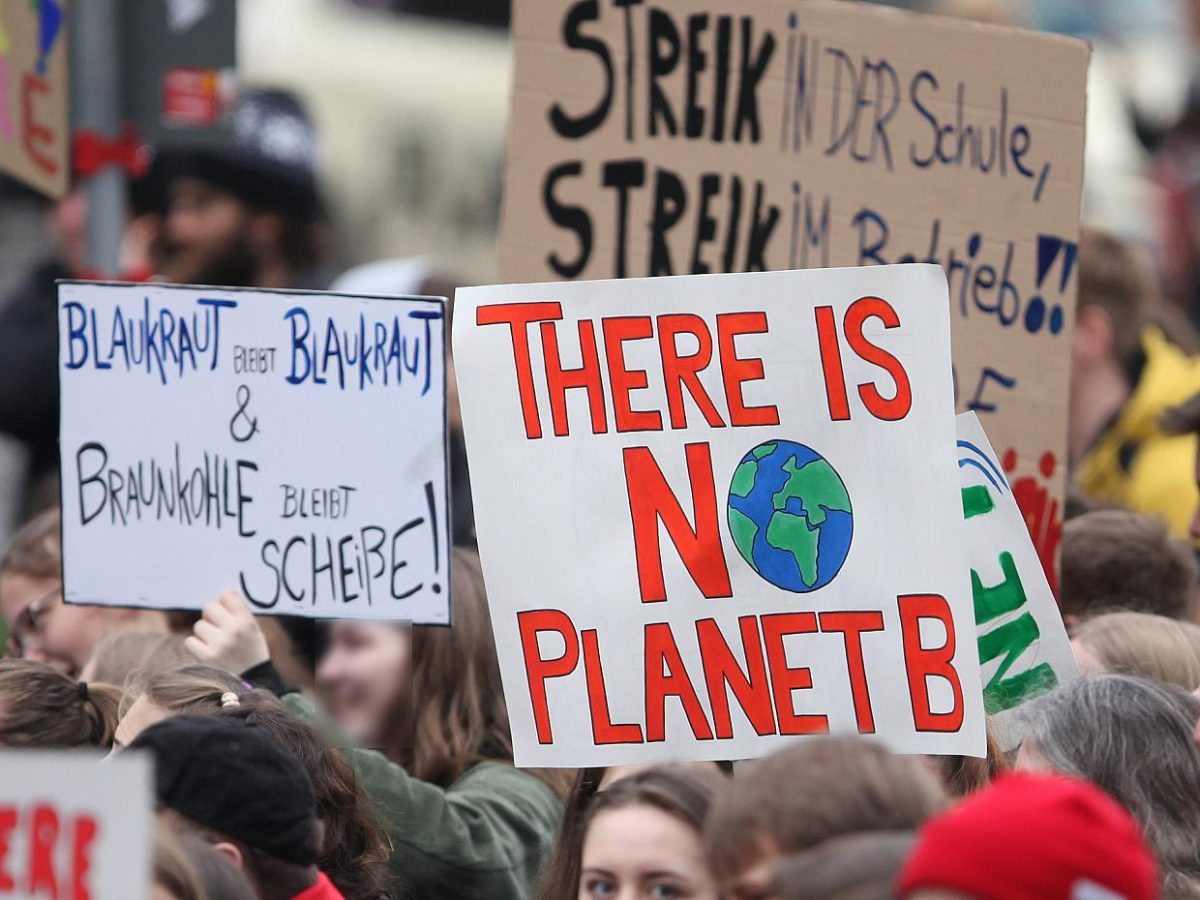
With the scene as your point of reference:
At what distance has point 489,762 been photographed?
4.28 meters

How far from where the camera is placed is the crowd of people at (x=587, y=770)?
242 centimetres

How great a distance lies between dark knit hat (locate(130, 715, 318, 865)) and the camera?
2969 millimetres

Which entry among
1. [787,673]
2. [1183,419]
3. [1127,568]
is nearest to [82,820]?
[787,673]

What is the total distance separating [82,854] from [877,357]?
1.75m

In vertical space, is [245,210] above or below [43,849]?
above

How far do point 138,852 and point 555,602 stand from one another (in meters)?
1.36

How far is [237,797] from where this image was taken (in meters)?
2.98

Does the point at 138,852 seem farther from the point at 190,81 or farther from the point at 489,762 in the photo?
the point at 190,81

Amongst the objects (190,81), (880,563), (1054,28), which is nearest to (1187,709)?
(880,563)

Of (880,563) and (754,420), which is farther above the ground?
(754,420)

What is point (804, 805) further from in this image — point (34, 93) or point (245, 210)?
point (245, 210)

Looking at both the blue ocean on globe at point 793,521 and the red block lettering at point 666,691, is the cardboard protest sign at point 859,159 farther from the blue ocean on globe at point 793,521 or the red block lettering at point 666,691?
the red block lettering at point 666,691

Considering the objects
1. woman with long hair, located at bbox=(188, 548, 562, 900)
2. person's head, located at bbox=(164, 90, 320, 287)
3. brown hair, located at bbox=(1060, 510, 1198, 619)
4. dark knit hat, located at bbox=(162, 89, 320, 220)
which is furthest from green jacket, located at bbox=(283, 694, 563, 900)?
dark knit hat, located at bbox=(162, 89, 320, 220)

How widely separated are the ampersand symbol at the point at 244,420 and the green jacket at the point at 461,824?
486 mm
